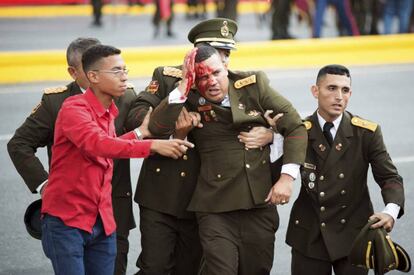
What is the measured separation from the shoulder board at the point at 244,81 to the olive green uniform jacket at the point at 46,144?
753 millimetres

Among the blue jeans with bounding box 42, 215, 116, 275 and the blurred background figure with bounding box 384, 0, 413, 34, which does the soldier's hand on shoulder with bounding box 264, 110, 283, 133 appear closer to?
the blue jeans with bounding box 42, 215, 116, 275

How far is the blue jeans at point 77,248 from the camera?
530 centimetres

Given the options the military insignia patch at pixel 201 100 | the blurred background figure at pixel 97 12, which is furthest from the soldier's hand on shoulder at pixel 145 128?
the blurred background figure at pixel 97 12

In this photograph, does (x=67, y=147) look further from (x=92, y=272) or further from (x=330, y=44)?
(x=330, y=44)

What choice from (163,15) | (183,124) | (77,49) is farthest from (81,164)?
(163,15)

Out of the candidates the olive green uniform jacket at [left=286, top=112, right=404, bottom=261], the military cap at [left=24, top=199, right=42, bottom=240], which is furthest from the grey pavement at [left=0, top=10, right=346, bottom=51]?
the olive green uniform jacket at [left=286, top=112, right=404, bottom=261]

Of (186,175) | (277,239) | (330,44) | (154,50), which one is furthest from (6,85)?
(186,175)

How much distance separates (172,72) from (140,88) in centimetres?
687

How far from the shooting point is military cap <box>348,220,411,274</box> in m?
5.82

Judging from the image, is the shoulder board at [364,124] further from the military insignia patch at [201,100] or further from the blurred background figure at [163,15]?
the blurred background figure at [163,15]

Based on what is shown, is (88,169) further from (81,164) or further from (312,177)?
(312,177)

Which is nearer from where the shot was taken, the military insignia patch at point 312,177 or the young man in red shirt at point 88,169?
the young man in red shirt at point 88,169

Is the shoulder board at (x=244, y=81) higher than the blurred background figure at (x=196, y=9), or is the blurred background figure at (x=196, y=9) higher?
the shoulder board at (x=244, y=81)

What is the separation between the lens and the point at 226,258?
19.1 ft
